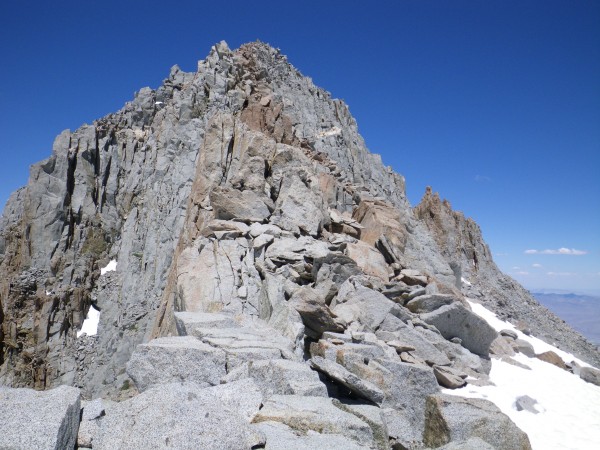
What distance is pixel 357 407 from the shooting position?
26.0ft

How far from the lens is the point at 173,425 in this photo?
5.46 m

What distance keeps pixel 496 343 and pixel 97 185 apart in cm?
6140

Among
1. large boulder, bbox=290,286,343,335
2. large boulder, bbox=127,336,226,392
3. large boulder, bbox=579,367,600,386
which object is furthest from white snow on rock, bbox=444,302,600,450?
large boulder, bbox=127,336,226,392

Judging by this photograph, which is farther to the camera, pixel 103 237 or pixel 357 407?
pixel 103 237

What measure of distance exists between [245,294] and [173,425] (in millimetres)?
9261

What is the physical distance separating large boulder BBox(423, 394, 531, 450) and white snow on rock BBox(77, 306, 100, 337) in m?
52.4

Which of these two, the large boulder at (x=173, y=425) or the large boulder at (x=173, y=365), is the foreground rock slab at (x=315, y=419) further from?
the large boulder at (x=173, y=365)

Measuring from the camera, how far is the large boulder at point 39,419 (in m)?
4.89

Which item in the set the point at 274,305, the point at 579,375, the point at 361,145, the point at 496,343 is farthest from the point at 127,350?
the point at 361,145

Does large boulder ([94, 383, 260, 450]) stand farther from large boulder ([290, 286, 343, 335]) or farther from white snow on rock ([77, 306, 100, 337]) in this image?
white snow on rock ([77, 306, 100, 337])

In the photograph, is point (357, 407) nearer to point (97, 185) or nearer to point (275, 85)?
point (275, 85)

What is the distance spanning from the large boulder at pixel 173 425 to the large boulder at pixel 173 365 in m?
1.78

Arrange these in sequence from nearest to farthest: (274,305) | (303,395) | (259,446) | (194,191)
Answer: (259,446) < (303,395) < (274,305) < (194,191)

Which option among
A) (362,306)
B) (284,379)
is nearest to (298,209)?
(362,306)
